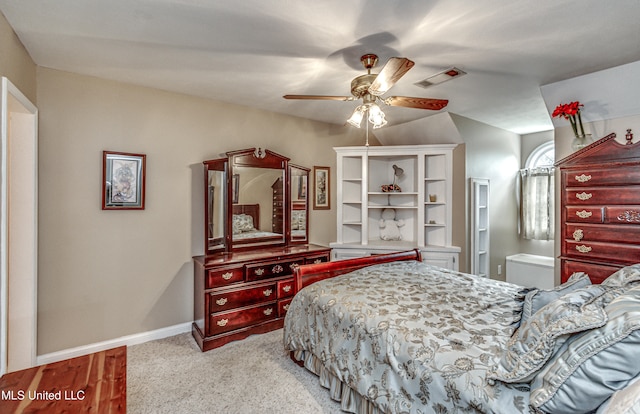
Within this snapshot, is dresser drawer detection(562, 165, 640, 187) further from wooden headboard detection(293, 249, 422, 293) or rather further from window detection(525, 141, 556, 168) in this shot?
window detection(525, 141, 556, 168)

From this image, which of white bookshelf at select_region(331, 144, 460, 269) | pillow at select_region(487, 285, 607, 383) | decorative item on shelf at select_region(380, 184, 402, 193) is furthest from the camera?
decorative item on shelf at select_region(380, 184, 402, 193)

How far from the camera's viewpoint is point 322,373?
225 cm

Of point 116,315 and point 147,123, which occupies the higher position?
point 147,123

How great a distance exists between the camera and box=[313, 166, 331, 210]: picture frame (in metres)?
4.40

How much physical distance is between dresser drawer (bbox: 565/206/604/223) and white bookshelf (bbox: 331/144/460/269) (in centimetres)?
149

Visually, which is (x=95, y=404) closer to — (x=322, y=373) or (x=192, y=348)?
(x=322, y=373)

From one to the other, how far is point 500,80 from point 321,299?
105 inches

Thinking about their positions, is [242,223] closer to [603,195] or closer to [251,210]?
[251,210]

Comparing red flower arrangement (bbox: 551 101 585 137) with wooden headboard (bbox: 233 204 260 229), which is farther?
wooden headboard (bbox: 233 204 260 229)

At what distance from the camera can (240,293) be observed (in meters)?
3.14

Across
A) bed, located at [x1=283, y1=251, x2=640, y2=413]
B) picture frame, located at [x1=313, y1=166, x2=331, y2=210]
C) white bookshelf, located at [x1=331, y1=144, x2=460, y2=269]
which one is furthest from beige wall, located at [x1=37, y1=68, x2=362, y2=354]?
white bookshelf, located at [x1=331, y1=144, x2=460, y2=269]

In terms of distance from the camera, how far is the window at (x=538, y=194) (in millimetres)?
4762

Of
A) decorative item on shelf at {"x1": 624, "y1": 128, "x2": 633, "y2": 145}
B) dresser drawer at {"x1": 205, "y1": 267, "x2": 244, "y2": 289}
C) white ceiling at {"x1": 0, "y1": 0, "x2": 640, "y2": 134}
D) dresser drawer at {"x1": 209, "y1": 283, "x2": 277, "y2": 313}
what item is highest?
white ceiling at {"x1": 0, "y1": 0, "x2": 640, "y2": 134}

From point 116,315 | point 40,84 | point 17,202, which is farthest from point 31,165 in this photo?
point 116,315
